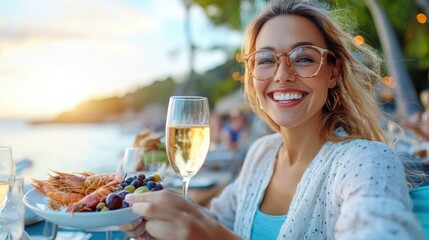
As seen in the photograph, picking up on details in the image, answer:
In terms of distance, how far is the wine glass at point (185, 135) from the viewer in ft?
4.15

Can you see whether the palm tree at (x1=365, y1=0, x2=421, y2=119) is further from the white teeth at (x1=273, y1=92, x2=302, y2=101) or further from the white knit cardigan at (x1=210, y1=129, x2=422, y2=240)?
the white teeth at (x1=273, y1=92, x2=302, y2=101)

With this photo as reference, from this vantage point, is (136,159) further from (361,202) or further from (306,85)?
(361,202)

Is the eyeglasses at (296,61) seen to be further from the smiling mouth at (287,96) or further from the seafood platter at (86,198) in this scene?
the seafood platter at (86,198)

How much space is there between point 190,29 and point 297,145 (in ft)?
32.0

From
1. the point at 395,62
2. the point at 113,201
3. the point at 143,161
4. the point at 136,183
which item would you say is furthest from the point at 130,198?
the point at 395,62

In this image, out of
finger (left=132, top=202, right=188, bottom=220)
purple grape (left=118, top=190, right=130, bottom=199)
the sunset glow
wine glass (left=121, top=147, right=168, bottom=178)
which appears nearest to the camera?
finger (left=132, top=202, right=188, bottom=220)

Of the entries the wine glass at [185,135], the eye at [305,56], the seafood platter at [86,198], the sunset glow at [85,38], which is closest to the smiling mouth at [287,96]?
the eye at [305,56]

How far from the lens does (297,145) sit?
66.2 inches

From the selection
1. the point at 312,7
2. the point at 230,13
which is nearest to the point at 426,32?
the point at 230,13

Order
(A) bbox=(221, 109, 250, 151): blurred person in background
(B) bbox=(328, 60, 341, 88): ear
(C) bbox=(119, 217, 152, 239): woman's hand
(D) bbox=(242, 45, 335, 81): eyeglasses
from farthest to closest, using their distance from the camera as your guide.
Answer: (A) bbox=(221, 109, 250, 151): blurred person in background → (B) bbox=(328, 60, 341, 88): ear → (D) bbox=(242, 45, 335, 81): eyeglasses → (C) bbox=(119, 217, 152, 239): woman's hand

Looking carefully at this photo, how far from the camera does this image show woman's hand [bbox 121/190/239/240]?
0.83 meters

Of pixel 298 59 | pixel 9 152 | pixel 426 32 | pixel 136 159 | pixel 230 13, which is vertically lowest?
pixel 136 159

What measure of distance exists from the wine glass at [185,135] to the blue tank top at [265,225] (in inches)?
18.3

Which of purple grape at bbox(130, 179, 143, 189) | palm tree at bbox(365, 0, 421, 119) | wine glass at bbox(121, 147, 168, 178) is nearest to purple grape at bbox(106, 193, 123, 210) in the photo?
purple grape at bbox(130, 179, 143, 189)
